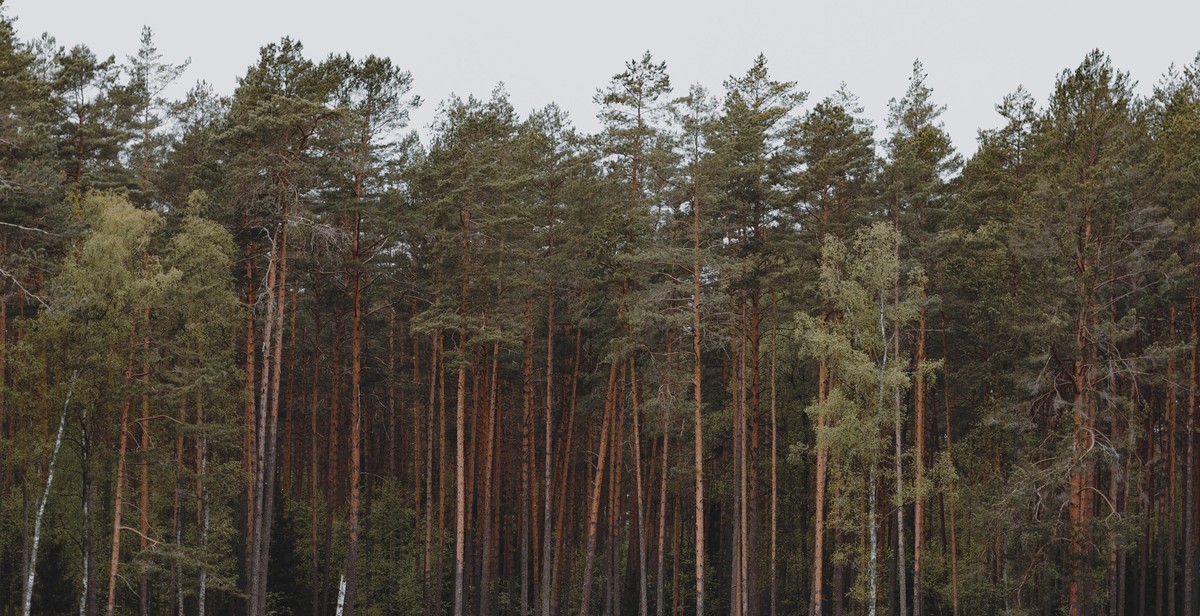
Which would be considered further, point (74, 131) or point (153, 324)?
point (74, 131)

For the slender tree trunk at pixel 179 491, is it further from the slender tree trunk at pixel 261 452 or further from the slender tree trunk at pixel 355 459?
the slender tree trunk at pixel 355 459

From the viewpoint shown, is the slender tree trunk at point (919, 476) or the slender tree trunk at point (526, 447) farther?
the slender tree trunk at point (526, 447)

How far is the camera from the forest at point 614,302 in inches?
846

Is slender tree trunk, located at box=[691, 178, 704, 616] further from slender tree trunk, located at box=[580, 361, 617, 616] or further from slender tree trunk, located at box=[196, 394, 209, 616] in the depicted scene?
slender tree trunk, located at box=[196, 394, 209, 616]

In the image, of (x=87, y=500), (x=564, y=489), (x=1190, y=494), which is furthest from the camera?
(x=564, y=489)

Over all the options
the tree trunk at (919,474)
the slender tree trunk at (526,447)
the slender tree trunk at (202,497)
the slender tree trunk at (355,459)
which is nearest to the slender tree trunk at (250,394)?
the slender tree trunk at (202,497)

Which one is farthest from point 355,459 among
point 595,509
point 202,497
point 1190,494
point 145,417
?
point 1190,494

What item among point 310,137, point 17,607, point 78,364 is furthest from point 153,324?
point 17,607

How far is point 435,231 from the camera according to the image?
25.6 m

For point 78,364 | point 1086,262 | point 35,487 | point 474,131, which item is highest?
point 474,131

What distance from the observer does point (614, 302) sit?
82.0ft

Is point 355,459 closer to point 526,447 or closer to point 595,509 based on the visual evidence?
point 526,447

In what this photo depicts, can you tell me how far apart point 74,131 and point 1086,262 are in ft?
83.6

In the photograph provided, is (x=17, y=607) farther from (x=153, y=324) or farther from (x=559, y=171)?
(x=559, y=171)
